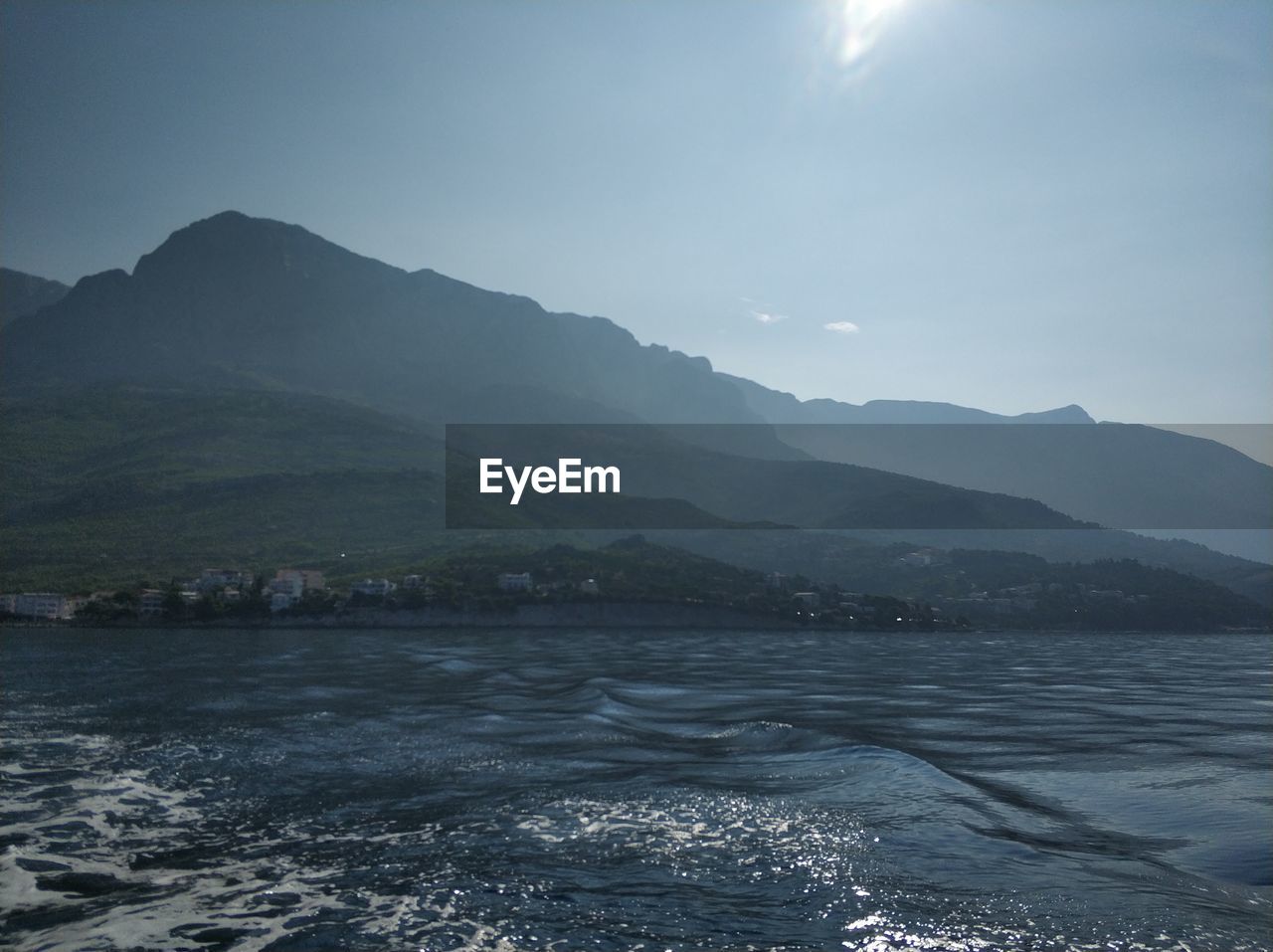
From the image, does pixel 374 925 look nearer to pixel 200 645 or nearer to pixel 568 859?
pixel 568 859

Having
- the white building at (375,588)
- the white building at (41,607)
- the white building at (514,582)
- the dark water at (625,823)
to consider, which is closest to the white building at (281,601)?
the white building at (375,588)

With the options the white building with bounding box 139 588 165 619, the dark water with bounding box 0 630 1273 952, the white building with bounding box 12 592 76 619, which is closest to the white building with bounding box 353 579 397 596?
the white building with bounding box 139 588 165 619

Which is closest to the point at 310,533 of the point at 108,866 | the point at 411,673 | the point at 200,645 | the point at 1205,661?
the point at 200,645

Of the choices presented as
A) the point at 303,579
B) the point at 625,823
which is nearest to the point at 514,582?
the point at 303,579

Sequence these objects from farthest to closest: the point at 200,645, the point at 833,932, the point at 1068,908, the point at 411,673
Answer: the point at 200,645 < the point at 411,673 < the point at 1068,908 < the point at 833,932

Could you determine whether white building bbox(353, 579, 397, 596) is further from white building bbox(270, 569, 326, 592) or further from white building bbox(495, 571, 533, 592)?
white building bbox(495, 571, 533, 592)

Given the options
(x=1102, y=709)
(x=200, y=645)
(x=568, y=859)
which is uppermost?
(x=568, y=859)

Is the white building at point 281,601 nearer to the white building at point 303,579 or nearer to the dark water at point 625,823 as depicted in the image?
the white building at point 303,579

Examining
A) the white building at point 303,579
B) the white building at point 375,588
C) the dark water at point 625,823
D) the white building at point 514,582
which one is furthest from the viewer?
the white building at point 514,582
